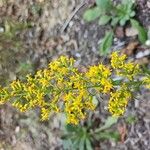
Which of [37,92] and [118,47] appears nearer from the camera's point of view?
[37,92]

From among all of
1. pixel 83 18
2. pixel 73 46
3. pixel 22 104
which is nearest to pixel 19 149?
pixel 73 46

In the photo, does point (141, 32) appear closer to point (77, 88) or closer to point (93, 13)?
point (93, 13)

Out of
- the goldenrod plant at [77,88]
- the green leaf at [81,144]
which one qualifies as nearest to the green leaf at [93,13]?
the green leaf at [81,144]

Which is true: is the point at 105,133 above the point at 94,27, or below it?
below

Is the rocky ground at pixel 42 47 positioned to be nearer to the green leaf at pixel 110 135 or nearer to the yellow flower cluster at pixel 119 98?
the green leaf at pixel 110 135

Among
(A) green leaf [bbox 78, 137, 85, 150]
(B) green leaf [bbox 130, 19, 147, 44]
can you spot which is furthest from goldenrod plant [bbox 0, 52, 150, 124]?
(A) green leaf [bbox 78, 137, 85, 150]

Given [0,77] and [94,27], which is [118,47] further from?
[0,77]

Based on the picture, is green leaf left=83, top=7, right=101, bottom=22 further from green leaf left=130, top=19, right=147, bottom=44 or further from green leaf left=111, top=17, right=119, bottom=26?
green leaf left=130, top=19, right=147, bottom=44
